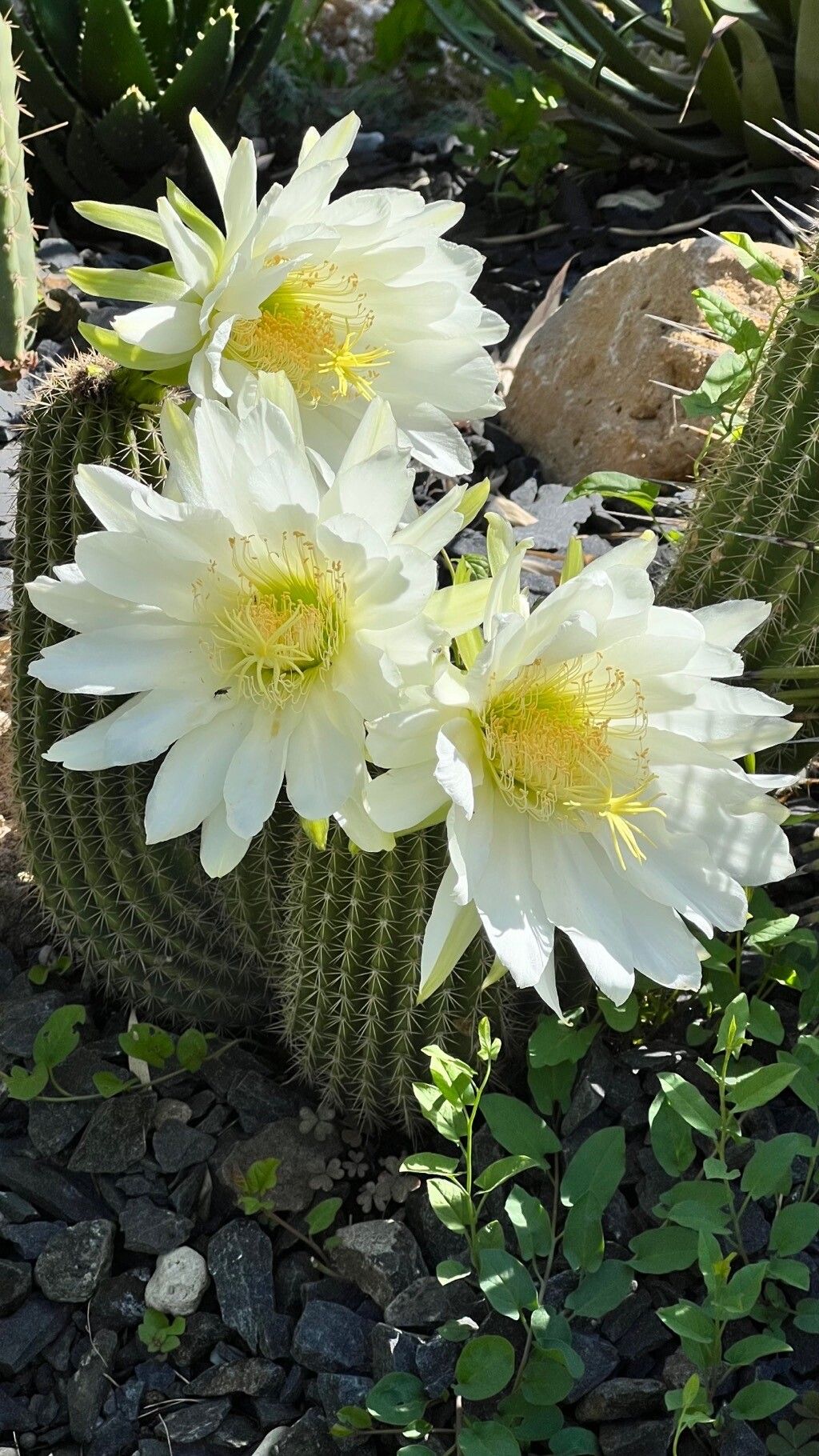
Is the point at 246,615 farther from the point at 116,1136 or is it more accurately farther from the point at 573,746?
the point at 116,1136

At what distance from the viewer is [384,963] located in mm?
1539

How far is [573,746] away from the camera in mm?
1260

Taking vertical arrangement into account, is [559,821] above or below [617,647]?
below

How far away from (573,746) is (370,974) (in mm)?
449

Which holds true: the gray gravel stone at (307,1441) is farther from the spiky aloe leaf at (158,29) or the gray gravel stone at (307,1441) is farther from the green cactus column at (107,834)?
the spiky aloe leaf at (158,29)

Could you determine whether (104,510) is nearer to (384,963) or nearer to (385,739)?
(385,739)

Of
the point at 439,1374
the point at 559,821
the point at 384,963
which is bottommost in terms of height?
the point at 439,1374

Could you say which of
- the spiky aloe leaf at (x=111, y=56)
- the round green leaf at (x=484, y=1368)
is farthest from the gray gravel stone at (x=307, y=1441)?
the spiky aloe leaf at (x=111, y=56)

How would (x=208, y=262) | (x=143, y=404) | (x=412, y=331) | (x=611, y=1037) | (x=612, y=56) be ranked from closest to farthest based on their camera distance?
1. (x=208, y=262)
2. (x=412, y=331)
3. (x=143, y=404)
4. (x=611, y=1037)
5. (x=612, y=56)

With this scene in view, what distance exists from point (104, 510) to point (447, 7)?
4.00 metres

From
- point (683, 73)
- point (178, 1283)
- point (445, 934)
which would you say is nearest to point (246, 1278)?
point (178, 1283)

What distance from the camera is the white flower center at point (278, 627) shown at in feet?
3.99

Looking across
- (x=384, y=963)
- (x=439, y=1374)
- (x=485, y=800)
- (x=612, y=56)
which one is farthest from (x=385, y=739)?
(x=612, y=56)

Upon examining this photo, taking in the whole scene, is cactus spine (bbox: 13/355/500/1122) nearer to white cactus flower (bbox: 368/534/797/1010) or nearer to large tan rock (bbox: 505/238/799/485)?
white cactus flower (bbox: 368/534/797/1010)
